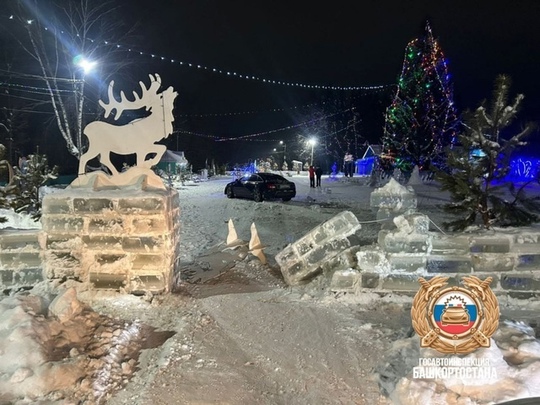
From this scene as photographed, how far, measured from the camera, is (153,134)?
577 cm

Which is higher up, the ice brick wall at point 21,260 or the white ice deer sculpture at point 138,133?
the white ice deer sculpture at point 138,133

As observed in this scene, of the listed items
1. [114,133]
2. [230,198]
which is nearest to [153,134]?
[114,133]

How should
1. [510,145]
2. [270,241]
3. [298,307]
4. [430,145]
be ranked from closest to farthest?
[298,307] → [510,145] → [270,241] → [430,145]

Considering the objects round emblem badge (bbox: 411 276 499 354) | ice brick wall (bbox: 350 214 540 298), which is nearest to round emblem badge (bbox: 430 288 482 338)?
round emblem badge (bbox: 411 276 499 354)

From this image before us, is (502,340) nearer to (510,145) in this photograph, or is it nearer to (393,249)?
(393,249)

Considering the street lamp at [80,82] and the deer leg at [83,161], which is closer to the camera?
the deer leg at [83,161]

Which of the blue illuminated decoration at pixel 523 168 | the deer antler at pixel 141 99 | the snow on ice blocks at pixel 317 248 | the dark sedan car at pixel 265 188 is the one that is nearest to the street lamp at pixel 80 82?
the dark sedan car at pixel 265 188

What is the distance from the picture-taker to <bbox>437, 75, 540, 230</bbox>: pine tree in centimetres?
633

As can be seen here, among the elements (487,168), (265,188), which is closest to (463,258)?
(487,168)

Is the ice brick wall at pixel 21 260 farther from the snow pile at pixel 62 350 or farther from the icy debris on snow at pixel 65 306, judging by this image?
the icy debris on snow at pixel 65 306

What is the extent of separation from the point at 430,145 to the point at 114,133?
28859 mm

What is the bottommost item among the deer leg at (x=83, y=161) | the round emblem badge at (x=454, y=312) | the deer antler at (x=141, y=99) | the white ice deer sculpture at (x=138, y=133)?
the round emblem badge at (x=454, y=312)

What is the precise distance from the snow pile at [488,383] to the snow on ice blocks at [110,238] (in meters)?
3.06

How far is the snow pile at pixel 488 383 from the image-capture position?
295 centimetres
